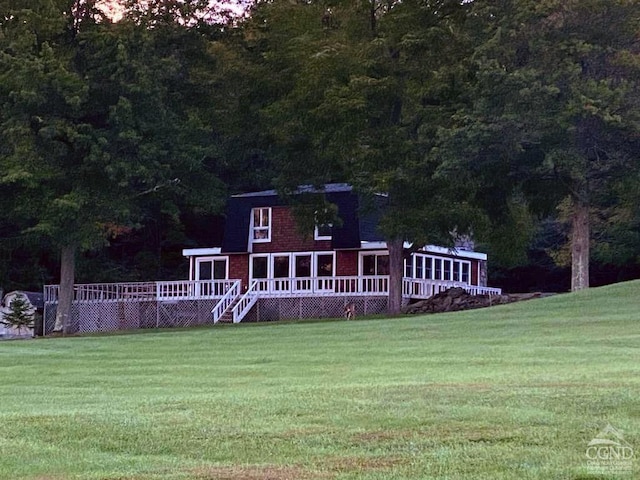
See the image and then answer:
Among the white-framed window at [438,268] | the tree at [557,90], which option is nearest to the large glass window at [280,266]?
the white-framed window at [438,268]

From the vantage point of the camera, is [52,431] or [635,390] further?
[635,390]

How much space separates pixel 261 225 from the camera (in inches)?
1908

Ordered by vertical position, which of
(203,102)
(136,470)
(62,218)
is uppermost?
(203,102)

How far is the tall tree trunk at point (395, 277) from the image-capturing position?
4234 cm

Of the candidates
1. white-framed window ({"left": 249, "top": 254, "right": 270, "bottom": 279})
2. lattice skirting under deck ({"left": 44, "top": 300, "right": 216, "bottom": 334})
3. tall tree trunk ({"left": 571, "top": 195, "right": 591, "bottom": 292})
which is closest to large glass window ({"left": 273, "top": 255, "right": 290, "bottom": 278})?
white-framed window ({"left": 249, "top": 254, "right": 270, "bottom": 279})

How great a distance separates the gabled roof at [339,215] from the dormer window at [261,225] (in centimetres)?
22

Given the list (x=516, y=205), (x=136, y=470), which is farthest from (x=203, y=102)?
(x=136, y=470)

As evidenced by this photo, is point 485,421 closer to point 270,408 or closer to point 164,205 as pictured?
point 270,408

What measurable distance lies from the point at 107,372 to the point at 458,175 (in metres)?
18.7

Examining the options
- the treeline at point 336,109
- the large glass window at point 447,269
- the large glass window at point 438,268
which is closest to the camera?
the treeline at point 336,109

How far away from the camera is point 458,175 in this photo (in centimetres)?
3644

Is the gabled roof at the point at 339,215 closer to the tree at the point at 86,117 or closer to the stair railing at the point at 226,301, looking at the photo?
the stair railing at the point at 226,301

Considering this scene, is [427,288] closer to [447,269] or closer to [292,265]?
[447,269]

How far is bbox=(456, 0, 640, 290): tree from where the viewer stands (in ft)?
115
